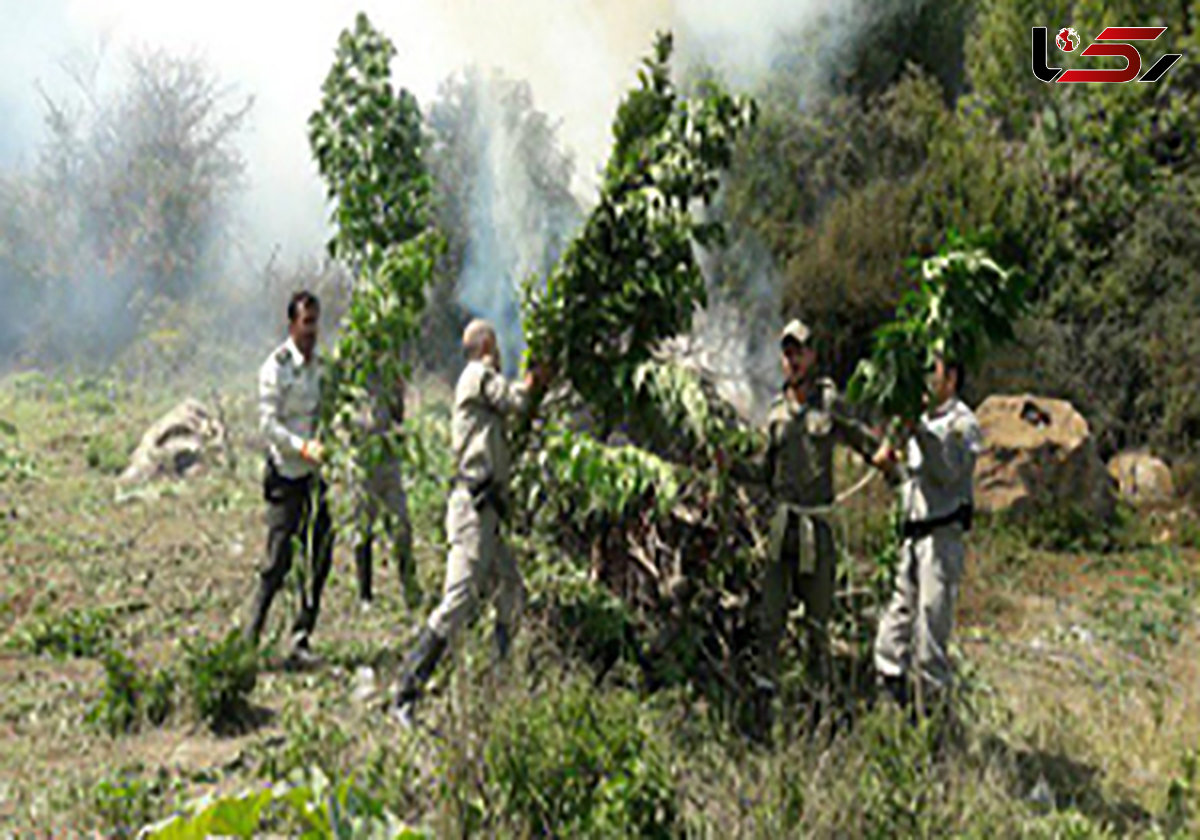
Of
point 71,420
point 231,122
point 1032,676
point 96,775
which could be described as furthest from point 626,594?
point 231,122

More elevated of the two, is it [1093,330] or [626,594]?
[1093,330]

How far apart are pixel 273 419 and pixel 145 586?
3304 mm

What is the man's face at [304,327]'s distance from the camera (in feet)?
20.8

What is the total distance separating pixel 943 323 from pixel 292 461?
3391 millimetres

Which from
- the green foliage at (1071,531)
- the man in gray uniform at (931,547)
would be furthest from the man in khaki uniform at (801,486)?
the green foliage at (1071,531)

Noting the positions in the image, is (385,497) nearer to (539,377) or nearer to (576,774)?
(539,377)

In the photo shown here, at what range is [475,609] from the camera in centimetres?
536

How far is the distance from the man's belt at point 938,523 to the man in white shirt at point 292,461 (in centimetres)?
299

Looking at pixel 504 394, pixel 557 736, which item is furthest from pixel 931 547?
pixel 557 736

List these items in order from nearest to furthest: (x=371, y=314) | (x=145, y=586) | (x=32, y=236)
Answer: (x=371, y=314) → (x=145, y=586) → (x=32, y=236)

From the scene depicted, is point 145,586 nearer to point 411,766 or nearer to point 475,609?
point 475,609

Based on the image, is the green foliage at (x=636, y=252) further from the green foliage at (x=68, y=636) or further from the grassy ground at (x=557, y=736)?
the green foliage at (x=68, y=636)

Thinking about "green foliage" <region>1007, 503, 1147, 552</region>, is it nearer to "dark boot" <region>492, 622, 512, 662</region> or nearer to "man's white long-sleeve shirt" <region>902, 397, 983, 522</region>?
"man's white long-sleeve shirt" <region>902, 397, 983, 522</region>

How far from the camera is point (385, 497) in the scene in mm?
7488
